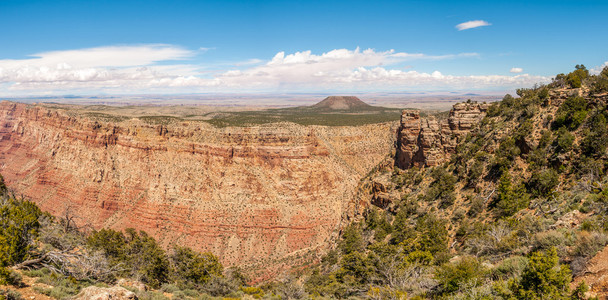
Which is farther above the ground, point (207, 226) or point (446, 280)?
point (446, 280)

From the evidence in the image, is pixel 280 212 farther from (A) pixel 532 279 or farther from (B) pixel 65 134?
(B) pixel 65 134

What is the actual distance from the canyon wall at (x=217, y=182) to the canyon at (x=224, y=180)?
19 centimetres

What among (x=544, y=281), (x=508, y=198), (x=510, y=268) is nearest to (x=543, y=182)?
(x=508, y=198)

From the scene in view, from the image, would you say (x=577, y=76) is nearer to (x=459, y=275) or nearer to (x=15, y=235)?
(x=459, y=275)

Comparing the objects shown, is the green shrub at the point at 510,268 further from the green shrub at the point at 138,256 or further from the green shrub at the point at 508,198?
the green shrub at the point at 138,256

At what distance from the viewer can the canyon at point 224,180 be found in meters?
49.5

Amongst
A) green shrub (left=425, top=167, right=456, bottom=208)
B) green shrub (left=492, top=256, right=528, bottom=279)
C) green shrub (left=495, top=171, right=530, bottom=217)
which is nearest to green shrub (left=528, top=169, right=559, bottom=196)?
green shrub (left=495, top=171, right=530, bottom=217)

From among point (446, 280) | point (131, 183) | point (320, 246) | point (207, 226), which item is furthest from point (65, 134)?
point (446, 280)

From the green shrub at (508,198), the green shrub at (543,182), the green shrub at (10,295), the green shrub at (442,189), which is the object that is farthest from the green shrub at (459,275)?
the green shrub at (10,295)

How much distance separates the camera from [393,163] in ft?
152

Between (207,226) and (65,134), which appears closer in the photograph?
(207,226)

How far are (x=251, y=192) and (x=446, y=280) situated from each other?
4515 cm

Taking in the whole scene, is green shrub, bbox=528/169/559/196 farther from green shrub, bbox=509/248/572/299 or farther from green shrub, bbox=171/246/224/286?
green shrub, bbox=171/246/224/286

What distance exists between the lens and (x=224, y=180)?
58094 millimetres
